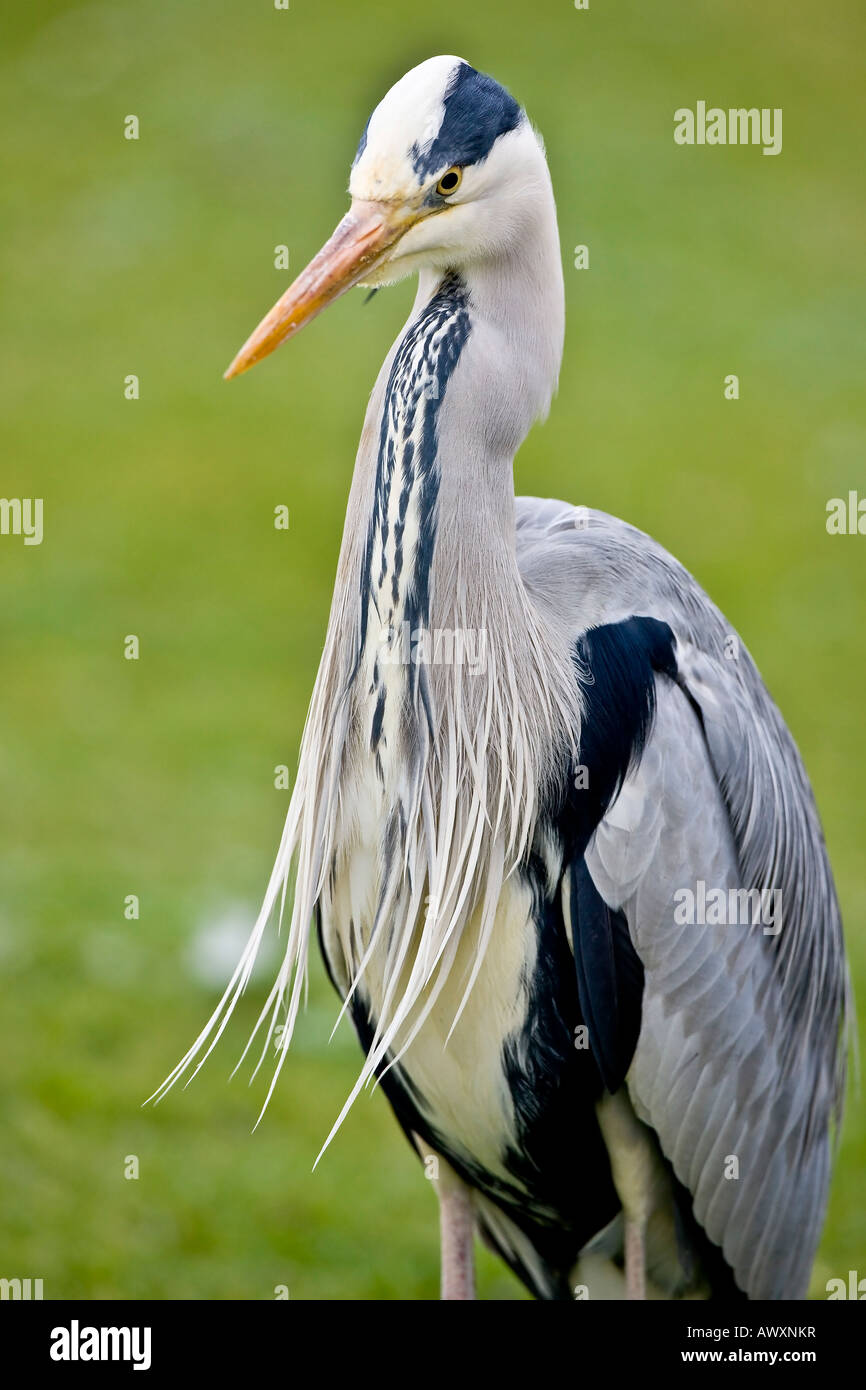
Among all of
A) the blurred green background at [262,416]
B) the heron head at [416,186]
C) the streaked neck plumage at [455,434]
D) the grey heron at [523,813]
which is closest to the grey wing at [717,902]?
the grey heron at [523,813]

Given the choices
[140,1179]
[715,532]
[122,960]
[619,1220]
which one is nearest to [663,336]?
[715,532]

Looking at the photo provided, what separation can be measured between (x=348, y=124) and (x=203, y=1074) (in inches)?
181

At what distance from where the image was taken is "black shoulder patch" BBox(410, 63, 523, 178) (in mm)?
1520

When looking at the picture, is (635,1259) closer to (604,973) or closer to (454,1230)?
(454,1230)

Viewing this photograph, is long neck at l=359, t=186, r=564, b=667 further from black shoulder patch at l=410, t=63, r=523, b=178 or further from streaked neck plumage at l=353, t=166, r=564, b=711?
black shoulder patch at l=410, t=63, r=523, b=178

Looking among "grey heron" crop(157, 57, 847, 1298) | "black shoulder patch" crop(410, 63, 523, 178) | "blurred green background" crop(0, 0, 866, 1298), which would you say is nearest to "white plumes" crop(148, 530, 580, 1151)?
"grey heron" crop(157, 57, 847, 1298)

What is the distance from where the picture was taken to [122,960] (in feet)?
11.3

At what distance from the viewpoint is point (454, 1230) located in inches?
81.2

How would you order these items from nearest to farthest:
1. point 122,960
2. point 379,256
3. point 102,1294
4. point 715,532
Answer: point 379,256 < point 102,1294 < point 122,960 < point 715,532

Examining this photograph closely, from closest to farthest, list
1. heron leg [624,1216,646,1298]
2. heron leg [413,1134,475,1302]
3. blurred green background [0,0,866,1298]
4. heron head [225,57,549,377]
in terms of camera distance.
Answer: heron head [225,57,549,377] → heron leg [624,1216,646,1298] → heron leg [413,1134,475,1302] → blurred green background [0,0,866,1298]

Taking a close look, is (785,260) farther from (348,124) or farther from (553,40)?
(348,124)

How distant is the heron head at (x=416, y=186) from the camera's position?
4.96 feet

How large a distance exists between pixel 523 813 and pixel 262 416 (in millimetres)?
4669

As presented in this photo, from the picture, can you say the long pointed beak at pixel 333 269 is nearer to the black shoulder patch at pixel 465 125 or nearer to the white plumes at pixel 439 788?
the black shoulder patch at pixel 465 125
